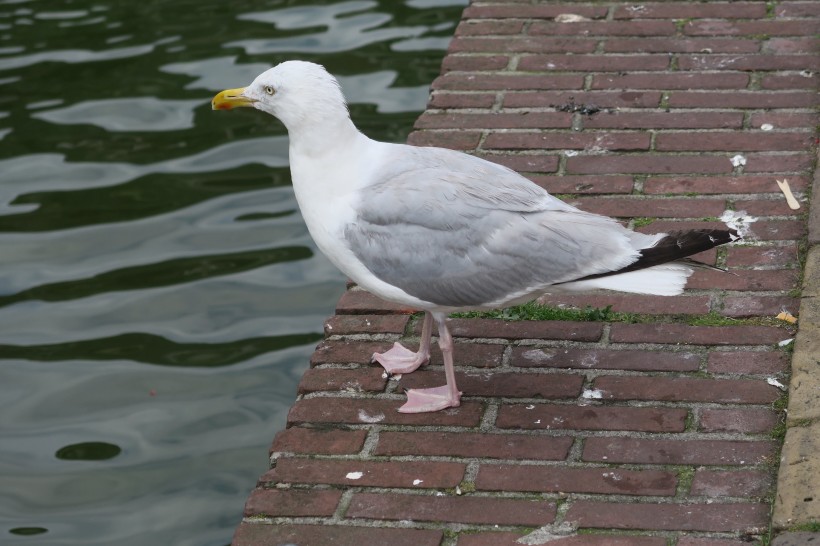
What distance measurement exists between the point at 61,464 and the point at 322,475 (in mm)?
1577

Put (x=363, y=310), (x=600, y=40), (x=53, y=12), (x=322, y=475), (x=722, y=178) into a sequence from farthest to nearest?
(x=53, y=12)
(x=600, y=40)
(x=722, y=178)
(x=363, y=310)
(x=322, y=475)

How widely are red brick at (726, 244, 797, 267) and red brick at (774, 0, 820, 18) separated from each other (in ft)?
5.72

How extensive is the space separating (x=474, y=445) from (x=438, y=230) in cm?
60

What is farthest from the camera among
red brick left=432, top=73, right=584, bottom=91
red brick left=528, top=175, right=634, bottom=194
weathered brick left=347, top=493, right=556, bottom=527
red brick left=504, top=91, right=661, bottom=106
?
red brick left=432, top=73, right=584, bottom=91

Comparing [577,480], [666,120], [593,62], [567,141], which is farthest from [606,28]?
[577,480]

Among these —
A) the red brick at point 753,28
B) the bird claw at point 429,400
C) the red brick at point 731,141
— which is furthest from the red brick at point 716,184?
the bird claw at point 429,400

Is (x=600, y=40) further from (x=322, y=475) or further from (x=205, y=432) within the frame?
(x=322, y=475)

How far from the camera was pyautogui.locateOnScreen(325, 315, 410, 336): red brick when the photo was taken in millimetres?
3789

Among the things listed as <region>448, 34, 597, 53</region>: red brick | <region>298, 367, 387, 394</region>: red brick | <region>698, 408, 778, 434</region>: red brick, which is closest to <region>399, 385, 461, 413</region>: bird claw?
<region>298, 367, 387, 394</region>: red brick

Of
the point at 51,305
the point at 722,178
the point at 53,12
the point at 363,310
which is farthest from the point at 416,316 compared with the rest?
the point at 53,12

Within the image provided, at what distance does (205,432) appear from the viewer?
4.47 meters

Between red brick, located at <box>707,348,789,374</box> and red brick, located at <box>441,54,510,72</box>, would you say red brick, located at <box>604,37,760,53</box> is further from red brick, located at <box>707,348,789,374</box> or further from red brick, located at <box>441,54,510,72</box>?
red brick, located at <box>707,348,789,374</box>

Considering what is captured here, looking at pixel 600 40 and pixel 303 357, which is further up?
pixel 600 40

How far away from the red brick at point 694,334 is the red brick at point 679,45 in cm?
179
